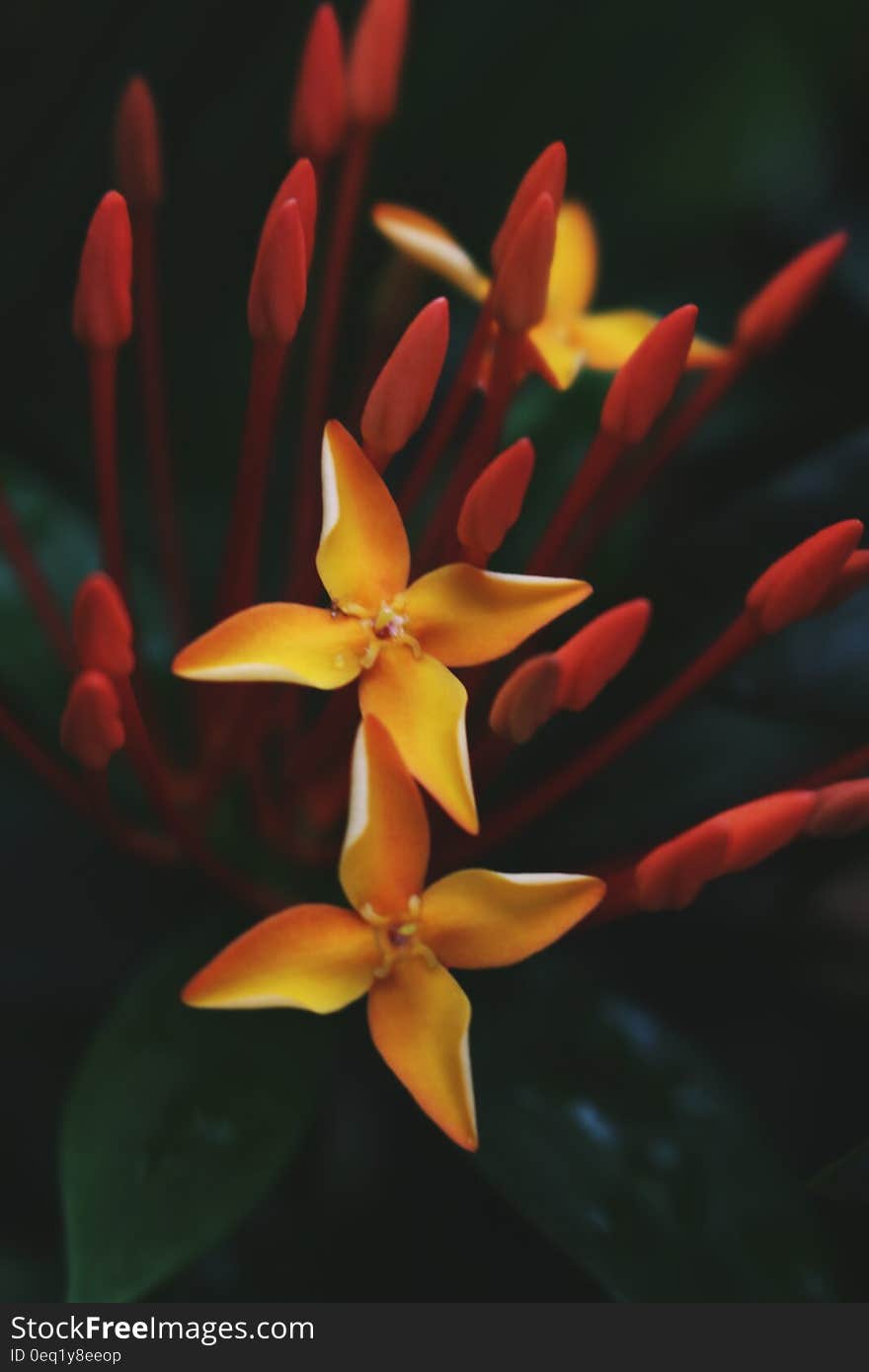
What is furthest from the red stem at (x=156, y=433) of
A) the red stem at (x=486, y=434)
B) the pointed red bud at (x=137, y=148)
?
the red stem at (x=486, y=434)

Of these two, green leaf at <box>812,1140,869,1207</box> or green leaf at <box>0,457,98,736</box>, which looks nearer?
green leaf at <box>812,1140,869,1207</box>

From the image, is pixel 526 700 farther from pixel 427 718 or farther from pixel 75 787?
A: pixel 75 787

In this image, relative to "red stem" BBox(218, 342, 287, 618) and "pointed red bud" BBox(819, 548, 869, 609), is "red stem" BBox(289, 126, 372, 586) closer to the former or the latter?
"red stem" BBox(218, 342, 287, 618)

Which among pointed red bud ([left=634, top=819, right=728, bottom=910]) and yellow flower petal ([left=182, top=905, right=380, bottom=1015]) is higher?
pointed red bud ([left=634, top=819, right=728, bottom=910])

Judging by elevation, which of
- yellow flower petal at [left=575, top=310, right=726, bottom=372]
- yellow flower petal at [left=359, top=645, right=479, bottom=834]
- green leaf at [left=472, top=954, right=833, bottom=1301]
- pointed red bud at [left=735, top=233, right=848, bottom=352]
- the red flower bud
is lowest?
green leaf at [left=472, top=954, right=833, bottom=1301]

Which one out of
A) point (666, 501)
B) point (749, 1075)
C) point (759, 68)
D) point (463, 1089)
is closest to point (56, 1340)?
point (463, 1089)

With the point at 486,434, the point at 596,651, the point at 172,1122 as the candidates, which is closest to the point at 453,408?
the point at 486,434

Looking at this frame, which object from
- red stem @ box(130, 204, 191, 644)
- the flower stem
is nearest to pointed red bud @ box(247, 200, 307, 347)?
red stem @ box(130, 204, 191, 644)
